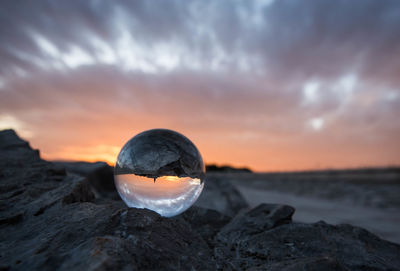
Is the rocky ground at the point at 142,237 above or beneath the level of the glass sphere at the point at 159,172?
beneath

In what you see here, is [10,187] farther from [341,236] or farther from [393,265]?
[393,265]

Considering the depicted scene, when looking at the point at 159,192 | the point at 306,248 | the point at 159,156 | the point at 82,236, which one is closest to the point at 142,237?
the point at 82,236

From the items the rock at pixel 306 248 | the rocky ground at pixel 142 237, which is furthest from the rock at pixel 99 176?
the rock at pixel 306 248

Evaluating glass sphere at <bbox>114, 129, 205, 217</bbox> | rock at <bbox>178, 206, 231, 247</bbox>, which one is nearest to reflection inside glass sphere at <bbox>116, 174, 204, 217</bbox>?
glass sphere at <bbox>114, 129, 205, 217</bbox>

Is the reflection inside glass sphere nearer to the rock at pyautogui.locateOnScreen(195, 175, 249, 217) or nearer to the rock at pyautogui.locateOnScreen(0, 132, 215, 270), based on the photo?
the rock at pyautogui.locateOnScreen(0, 132, 215, 270)

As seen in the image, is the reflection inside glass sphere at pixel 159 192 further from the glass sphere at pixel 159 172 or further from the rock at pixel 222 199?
the rock at pixel 222 199

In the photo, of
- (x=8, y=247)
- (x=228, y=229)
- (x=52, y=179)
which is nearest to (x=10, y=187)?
(x=52, y=179)
